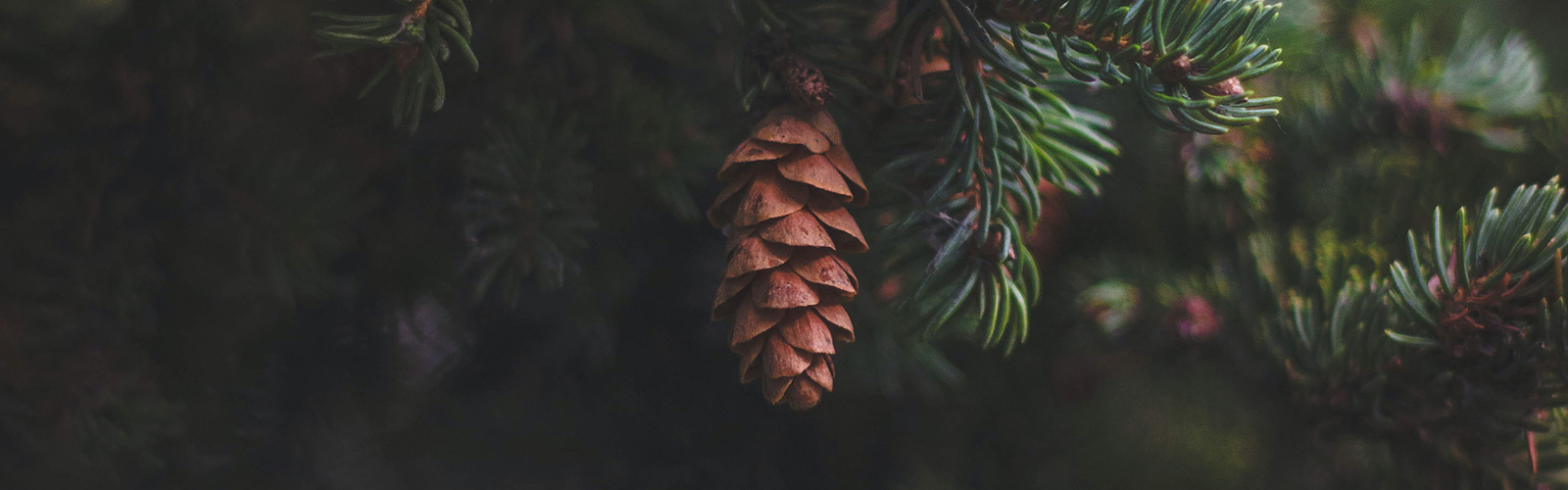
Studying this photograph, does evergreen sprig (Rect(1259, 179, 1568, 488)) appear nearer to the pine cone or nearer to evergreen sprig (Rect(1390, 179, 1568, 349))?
evergreen sprig (Rect(1390, 179, 1568, 349))

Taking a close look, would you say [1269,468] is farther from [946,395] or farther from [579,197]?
[579,197]

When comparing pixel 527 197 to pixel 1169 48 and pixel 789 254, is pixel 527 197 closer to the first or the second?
pixel 789 254

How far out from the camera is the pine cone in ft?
0.84

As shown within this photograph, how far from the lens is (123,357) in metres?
0.38

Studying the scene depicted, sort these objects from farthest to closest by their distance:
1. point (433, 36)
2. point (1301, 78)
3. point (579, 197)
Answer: point (1301, 78) → point (579, 197) → point (433, 36)

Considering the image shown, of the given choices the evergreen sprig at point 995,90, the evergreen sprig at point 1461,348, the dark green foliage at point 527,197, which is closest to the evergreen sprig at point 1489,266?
the evergreen sprig at point 1461,348

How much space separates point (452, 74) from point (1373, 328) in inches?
15.8

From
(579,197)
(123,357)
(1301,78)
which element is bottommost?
(123,357)

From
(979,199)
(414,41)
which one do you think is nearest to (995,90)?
(979,199)

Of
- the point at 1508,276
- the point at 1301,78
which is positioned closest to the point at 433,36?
the point at 1508,276

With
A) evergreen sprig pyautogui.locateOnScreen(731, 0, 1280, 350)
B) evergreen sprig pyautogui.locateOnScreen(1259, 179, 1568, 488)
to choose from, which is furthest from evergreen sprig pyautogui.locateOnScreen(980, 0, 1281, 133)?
evergreen sprig pyautogui.locateOnScreen(1259, 179, 1568, 488)

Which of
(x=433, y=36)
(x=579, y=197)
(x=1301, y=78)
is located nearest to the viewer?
(x=433, y=36)

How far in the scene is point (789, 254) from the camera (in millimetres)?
264

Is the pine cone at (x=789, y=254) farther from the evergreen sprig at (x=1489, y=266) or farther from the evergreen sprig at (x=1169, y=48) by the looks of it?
the evergreen sprig at (x=1489, y=266)
